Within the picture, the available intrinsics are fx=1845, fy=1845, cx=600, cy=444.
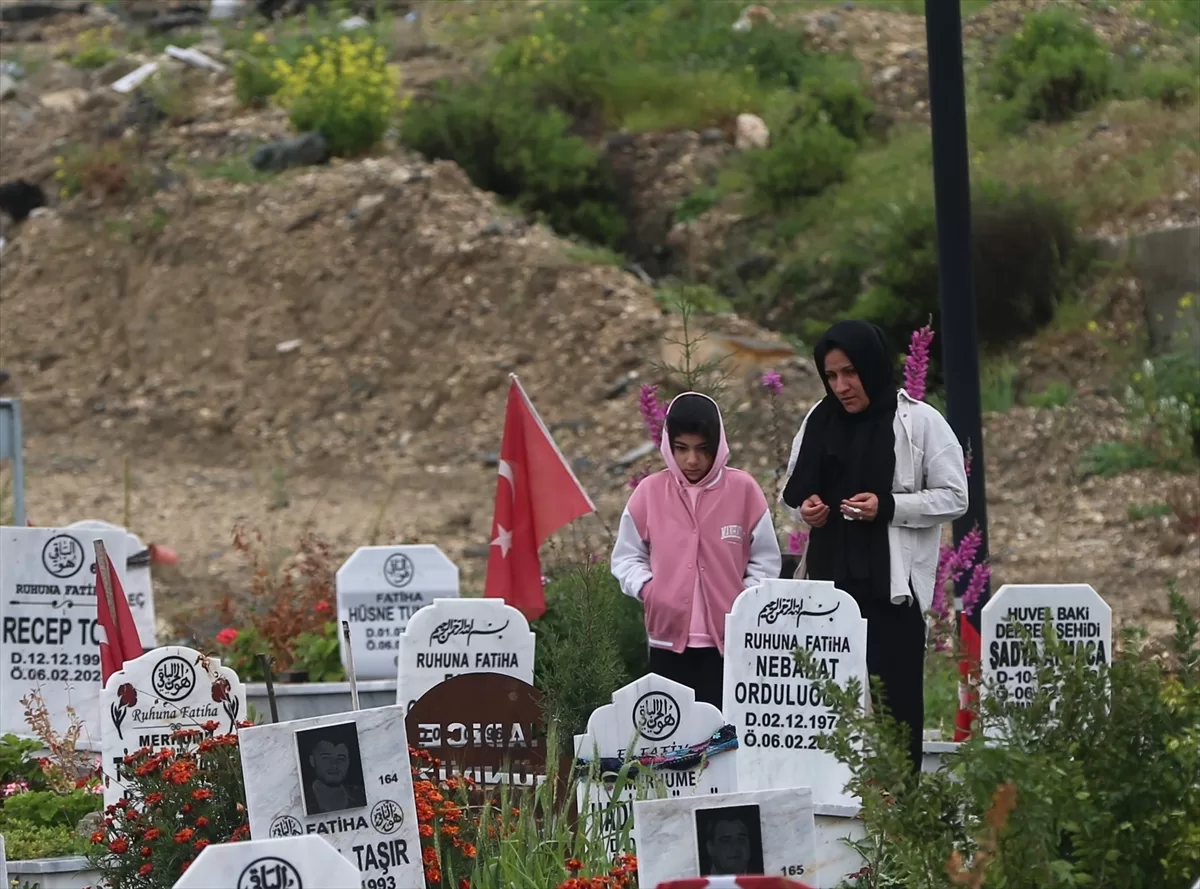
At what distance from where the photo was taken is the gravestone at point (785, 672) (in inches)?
228

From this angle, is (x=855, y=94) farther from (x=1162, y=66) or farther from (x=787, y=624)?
(x=787, y=624)

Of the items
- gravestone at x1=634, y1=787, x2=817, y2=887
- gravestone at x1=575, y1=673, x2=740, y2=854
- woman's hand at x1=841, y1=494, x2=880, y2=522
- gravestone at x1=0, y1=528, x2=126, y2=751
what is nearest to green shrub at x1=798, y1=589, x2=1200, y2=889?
gravestone at x1=634, y1=787, x2=817, y2=887

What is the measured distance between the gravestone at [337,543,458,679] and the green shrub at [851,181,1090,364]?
703cm

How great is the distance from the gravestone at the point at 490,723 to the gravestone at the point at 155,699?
26.5 inches

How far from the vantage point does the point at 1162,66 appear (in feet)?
58.9

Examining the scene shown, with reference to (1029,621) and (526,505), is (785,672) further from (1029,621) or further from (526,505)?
(526,505)

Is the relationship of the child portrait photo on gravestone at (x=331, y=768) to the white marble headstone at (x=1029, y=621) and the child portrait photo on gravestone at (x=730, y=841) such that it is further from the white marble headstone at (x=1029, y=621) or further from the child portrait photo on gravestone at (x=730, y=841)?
the white marble headstone at (x=1029, y=621)

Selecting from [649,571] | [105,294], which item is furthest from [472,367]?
[649,571]

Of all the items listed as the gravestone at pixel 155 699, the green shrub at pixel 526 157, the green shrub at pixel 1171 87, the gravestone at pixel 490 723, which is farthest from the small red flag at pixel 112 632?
the green shrub at pixel 1171 87

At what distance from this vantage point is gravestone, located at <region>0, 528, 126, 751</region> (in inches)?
293

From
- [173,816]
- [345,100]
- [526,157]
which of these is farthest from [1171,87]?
[173,816]

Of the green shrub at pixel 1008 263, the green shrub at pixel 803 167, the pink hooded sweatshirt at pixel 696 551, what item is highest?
the green shrub at pixel 803 167

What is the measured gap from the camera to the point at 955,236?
7.47 metres

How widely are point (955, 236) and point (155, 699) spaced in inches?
145
